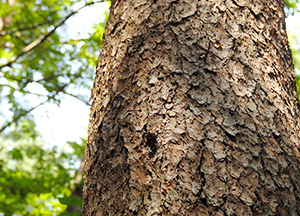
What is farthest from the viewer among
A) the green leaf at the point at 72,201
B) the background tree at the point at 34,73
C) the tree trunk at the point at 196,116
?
the background tree at the point at 34,73

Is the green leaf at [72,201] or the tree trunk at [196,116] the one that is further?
the green leaf at [72,201]

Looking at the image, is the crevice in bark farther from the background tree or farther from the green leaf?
the background tree

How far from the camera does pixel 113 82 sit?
4.40 feet

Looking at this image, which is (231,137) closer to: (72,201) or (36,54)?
(72,201)

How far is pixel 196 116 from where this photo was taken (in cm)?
108

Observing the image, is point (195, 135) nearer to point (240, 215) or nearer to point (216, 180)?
point (216, 180)

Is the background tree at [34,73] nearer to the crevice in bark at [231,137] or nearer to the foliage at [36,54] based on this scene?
the foliage at [36,54]

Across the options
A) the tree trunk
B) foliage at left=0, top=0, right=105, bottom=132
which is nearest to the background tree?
foliage at left=0, top=0, right=105, bottom=132

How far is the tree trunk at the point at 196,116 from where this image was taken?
0.99 meters

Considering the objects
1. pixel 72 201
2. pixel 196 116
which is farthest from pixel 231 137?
pixel 72 201

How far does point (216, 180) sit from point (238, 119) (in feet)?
0.98

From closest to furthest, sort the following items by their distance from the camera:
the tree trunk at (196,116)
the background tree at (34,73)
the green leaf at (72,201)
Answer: the tree trunk at (196,116), the green leaf at (72,201), the background tree at (34,73)

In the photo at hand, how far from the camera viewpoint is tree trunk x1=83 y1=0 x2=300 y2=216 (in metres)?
0.99

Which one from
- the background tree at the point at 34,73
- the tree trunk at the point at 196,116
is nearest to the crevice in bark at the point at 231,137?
the tree trunk at the point at 196,116
